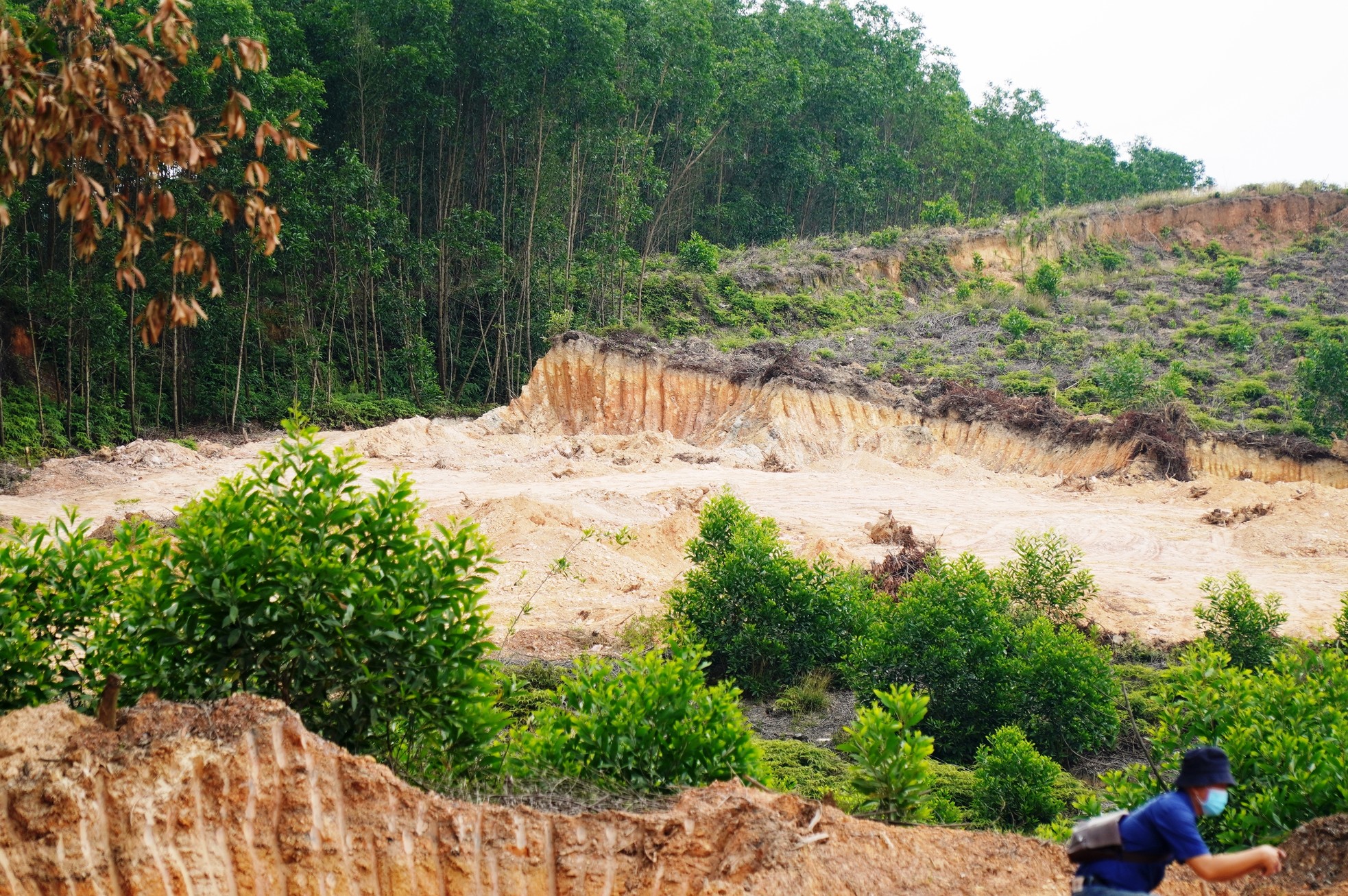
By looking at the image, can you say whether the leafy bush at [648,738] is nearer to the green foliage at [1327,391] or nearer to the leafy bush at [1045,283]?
the green foliage at [1327,391]

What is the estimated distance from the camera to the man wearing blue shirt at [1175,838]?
3.45 meters

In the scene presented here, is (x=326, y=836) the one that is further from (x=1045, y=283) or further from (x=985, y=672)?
(x=1045, y=283)

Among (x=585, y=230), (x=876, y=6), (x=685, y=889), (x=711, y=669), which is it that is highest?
(x=876, y=6)

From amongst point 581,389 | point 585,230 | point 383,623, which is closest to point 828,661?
point 383,623

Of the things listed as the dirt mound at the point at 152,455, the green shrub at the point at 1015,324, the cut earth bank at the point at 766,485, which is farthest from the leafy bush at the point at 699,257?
the dirt mound at the point at 152,455

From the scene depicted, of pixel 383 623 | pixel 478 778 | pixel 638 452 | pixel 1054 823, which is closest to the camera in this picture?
pixel 383 623

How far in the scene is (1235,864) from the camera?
3.43 metres

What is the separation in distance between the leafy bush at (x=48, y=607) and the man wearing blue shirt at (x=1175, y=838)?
4.75 metres

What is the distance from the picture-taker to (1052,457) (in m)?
26.6

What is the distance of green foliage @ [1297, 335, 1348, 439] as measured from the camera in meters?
26.5

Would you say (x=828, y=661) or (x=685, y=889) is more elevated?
(x=685, y=889)

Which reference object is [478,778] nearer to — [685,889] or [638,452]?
[685,889]

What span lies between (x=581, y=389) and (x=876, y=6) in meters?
32.2

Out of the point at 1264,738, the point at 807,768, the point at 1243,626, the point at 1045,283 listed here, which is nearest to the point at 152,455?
the point at 807,768
